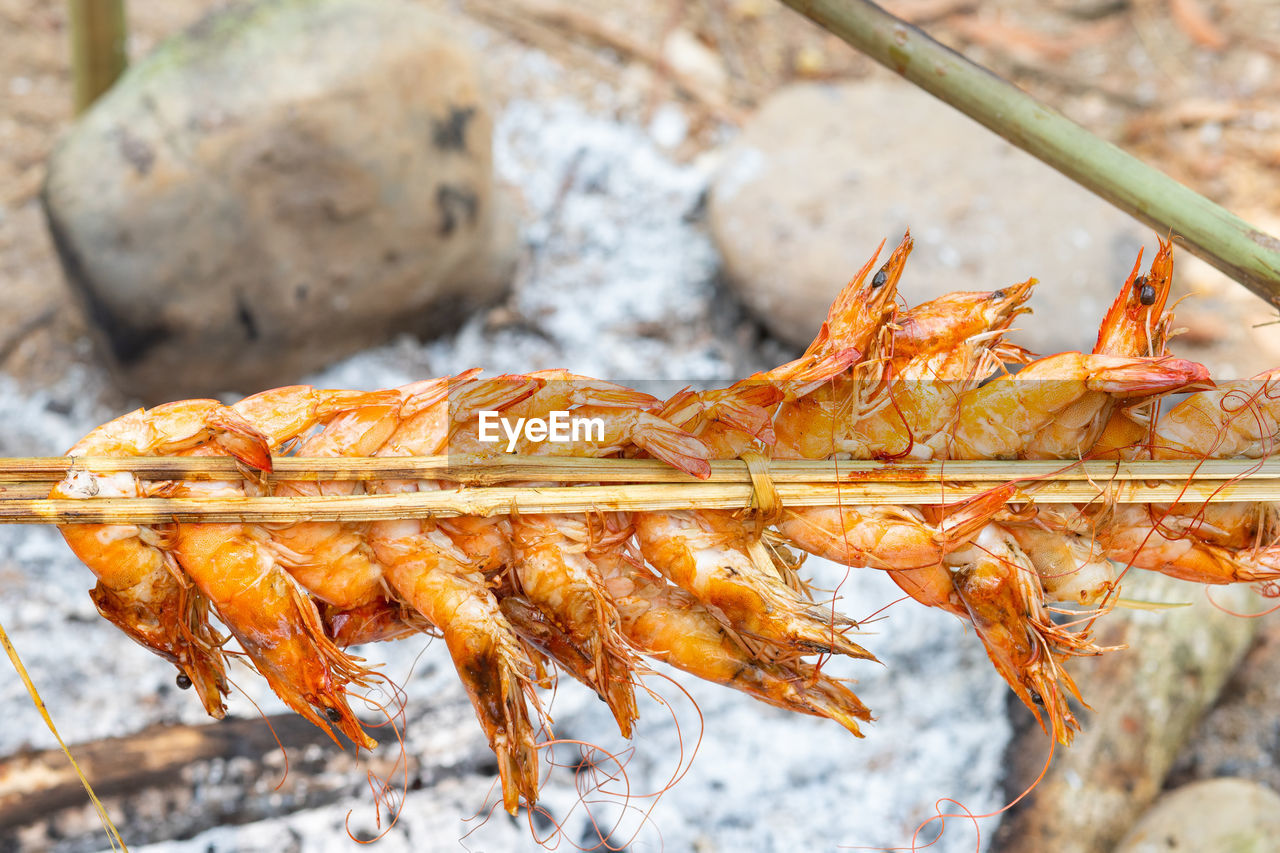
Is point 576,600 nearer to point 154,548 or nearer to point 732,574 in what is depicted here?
point 732,574

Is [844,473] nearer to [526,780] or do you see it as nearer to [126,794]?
[526,780]

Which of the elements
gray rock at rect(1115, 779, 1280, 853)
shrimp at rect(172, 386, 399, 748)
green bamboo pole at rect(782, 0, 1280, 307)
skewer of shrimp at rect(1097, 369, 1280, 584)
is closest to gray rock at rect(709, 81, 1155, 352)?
gray rock at rect(1115, 779, 1280, 853)

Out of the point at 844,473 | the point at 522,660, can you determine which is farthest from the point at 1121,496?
the point at 522,660

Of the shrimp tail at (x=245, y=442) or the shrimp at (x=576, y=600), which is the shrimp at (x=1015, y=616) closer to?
the shrimp at (x=576, y=600)

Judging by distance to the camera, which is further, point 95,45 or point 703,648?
point 95,45

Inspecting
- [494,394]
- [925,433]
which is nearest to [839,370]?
[925,433]

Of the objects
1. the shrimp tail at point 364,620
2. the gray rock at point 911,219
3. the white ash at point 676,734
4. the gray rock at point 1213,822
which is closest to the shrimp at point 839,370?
the shrimp tail at point 364,620
